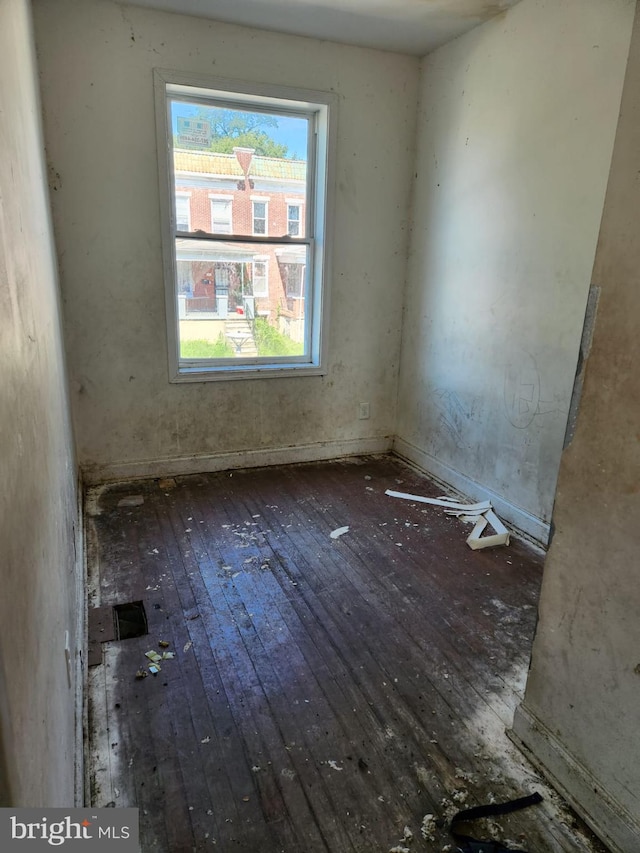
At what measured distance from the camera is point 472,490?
137 inches

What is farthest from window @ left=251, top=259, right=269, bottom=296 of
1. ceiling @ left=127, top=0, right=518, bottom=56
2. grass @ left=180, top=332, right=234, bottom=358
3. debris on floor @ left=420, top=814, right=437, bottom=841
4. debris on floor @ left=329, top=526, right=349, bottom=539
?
debris on floor @ left=420, top=814, right=437, bottom=841

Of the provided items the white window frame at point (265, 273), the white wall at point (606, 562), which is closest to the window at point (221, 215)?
the white window frame at point (265, 273)

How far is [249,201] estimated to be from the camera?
361 cm

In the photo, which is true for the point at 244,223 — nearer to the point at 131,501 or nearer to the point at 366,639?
the point at 131,501

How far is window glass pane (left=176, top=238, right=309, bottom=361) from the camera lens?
3.57 metres

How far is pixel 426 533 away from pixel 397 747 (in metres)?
1.48

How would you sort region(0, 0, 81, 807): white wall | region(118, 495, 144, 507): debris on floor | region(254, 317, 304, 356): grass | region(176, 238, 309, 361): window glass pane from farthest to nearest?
region(254, 317, 304, 356): grass → region(176, 238, 309, 361): window glass pane → region(118, 495, 144, 507): debris on floor → region(0, 0, 81, 807): white wall

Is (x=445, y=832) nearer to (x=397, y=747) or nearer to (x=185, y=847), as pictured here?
(x=397, y=747)

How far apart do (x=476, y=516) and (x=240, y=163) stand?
2.74 meters

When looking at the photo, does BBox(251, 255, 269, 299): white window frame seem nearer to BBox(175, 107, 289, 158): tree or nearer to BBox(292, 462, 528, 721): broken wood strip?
BBox(175, 107, 289, 158): tree

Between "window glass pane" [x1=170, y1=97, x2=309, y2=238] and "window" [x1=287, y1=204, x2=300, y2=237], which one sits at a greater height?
"window glass pane" [x1=170, y1=97, x2=309, y2=238]

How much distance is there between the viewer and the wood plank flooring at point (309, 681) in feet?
4.82

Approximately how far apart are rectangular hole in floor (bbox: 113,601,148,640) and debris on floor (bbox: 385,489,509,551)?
5.65 feet

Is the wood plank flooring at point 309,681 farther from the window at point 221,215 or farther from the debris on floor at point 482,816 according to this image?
the window at point 221,215
